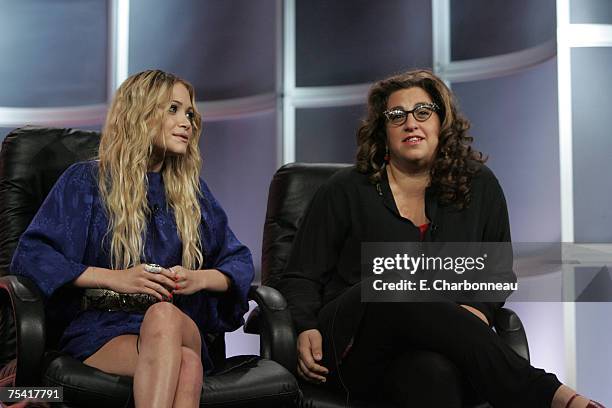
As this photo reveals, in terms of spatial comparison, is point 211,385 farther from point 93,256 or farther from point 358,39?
point 358,39

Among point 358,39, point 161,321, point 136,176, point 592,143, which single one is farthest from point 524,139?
point 161,321

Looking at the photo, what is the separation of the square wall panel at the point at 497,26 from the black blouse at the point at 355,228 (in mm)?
1138

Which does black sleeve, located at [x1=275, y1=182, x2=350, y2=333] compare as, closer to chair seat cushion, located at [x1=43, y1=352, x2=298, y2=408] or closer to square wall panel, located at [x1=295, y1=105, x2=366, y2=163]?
chair seat cushion, located at [x1=43, y1=352, x2=298, y2=408]

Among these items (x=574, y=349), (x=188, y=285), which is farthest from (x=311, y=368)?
(x=574, y=349)

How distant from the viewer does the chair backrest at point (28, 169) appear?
2656 mm

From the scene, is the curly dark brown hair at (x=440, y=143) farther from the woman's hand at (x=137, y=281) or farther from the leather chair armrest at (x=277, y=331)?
the woman's hand at (x=137, y=281)

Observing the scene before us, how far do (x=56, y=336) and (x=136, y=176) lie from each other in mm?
486

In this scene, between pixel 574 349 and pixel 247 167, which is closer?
pixel 574 349

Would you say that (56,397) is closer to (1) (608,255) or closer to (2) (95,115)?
(1) (608,255)

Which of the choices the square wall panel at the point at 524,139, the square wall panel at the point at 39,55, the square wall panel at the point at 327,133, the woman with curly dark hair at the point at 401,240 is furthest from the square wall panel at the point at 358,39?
the woman with curly dark hair at the point at 401,240

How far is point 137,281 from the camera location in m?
2.23

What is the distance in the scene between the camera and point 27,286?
2.17 m

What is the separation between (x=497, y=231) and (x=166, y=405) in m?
1.11

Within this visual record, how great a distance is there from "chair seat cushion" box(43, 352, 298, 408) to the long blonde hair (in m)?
0.36
